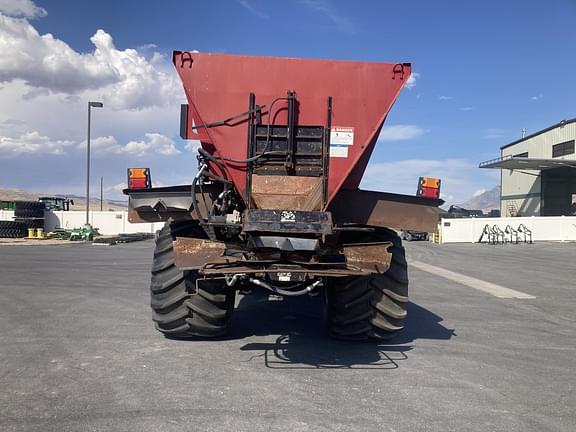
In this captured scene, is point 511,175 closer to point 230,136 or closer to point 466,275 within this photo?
point 466,275

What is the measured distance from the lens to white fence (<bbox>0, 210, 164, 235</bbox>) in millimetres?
39312

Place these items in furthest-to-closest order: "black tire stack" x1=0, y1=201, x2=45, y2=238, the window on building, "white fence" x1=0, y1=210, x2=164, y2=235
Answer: the window on building
"white fence" x1=0, y1=210, x2=164, y2=235
"black tire stack" x1=0, y1=201, x2=45, y2=238

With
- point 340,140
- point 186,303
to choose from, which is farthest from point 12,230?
point 340,140

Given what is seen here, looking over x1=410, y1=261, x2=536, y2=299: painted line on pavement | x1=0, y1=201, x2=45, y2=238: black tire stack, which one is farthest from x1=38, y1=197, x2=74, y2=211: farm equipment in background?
x1=410, y1=261, x2=536, y2=299: painted line on pavement

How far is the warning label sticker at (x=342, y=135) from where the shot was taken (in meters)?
6.09

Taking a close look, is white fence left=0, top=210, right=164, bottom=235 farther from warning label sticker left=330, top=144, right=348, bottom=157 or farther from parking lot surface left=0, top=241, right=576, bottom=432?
warning label sticker left=330, top=144, right=348, bottom=157

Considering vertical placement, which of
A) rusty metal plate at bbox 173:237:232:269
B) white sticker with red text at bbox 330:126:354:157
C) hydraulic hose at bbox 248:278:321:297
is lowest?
hydraulic hose at bbox 248:278:321:297

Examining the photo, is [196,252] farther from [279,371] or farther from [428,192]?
[428,192]

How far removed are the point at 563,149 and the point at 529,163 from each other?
372 cm

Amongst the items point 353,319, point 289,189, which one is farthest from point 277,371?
point 289,189

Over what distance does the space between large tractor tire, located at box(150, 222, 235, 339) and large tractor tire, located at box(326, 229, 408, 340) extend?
51.5 inches

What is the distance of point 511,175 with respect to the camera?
170 ft

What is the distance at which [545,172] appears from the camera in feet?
148

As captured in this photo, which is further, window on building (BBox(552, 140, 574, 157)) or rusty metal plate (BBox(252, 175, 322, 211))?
window on building (BBox(552, 140, 574, 157))
